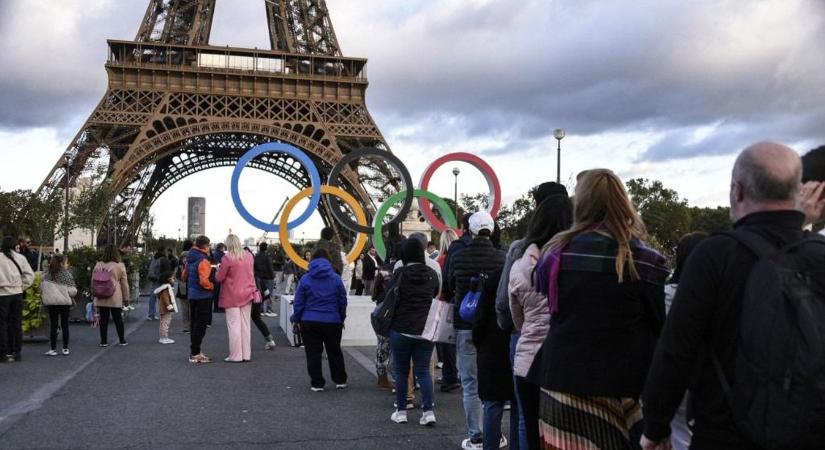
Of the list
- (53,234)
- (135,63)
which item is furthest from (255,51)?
(53,234)

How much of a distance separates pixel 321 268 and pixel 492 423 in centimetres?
413

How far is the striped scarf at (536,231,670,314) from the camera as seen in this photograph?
340 cm

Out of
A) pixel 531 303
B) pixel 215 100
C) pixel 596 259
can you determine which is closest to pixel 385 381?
pixel 531 303

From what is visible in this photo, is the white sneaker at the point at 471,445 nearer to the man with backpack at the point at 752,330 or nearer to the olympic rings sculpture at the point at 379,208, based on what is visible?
the man with backpack at the point at 752,330

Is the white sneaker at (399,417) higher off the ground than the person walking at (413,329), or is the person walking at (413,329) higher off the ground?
the person walking at (413,329)

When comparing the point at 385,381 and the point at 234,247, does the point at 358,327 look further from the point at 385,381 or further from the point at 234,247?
the point at 385,381

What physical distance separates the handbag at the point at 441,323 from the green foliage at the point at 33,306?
28.5 ft

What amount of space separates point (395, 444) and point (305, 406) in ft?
6.09

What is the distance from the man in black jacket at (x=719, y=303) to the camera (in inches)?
98.8

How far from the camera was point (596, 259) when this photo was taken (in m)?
3.40

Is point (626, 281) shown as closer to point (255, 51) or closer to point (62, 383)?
point (62, 383)

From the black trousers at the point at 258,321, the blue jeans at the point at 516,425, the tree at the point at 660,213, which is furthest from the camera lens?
the tree at the point at 660,213

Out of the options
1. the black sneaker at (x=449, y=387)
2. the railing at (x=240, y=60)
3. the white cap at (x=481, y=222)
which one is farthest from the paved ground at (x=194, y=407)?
the railing at (x=240, y=60)

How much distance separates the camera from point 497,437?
5.34 meters
